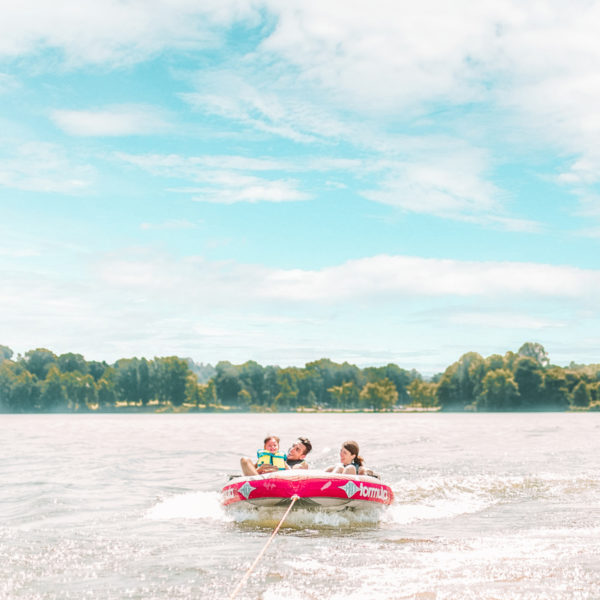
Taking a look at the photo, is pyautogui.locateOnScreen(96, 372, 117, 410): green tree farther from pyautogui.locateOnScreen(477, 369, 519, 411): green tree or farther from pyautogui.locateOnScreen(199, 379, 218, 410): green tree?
pyautogui.locateOnScreen(477, 369, 519, 411): green tree

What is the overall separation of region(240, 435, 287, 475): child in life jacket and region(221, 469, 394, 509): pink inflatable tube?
513 mm

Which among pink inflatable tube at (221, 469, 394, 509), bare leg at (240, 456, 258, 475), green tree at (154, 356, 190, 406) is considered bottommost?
pink inflatable tube at (221, 469, 394, 509)

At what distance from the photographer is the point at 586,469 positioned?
85.8 feet

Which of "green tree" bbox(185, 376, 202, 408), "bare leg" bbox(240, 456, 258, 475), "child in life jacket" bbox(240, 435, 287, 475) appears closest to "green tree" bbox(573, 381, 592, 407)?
"green tree" bbox(185, 376, 202, 408)

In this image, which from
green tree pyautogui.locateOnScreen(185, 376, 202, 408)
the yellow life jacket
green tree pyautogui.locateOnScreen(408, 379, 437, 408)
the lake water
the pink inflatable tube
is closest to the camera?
the lake water

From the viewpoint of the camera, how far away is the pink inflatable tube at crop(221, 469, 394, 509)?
1432 centimetres

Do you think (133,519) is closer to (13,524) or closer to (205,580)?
(13,524)

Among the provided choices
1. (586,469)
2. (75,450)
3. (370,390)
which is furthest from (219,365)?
(586,469)

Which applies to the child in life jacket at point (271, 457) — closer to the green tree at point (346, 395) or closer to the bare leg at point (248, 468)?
the bare leg at point (248, 468)

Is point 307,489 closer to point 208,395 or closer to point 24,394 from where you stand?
point 208,395

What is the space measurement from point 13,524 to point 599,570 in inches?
423

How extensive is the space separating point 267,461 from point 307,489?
6.67ft

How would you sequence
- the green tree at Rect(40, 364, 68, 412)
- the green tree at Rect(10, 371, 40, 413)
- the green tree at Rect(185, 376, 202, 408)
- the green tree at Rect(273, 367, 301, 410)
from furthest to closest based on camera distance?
the green tree at Rect(185, 376, 202, 408) → the green tree at Rect(273, 367, 301, 410) → the green tree at Rect(40, 364, 68, 412) → the green tree at Rect(10, 371, 40, 413)

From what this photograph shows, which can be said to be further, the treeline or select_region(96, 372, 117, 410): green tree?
select_region(96, 372, 117, 410): green tree
